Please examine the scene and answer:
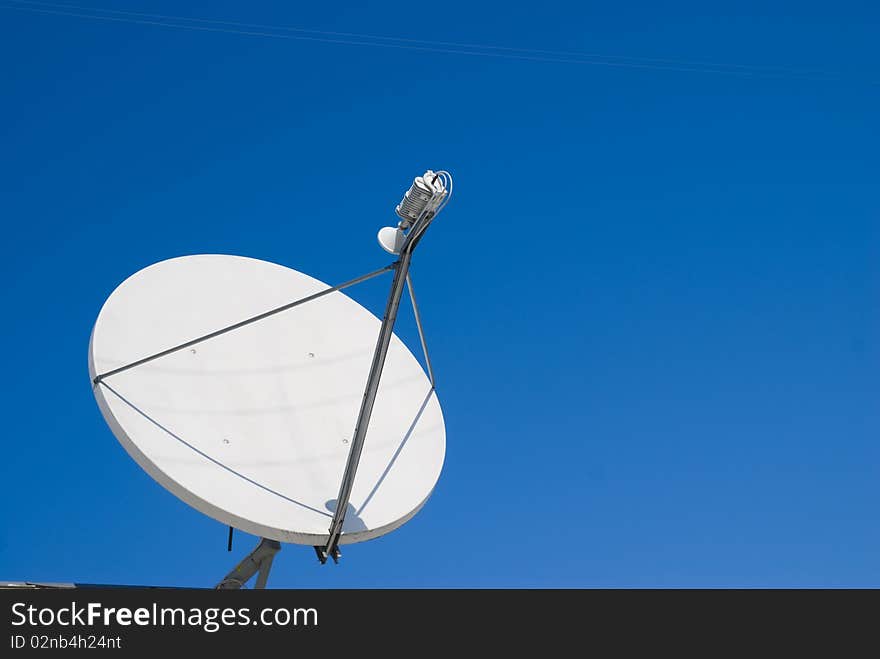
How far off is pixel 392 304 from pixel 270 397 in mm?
3728

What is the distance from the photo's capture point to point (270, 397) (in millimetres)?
17469

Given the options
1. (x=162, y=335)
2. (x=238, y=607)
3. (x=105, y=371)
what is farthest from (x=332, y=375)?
(x=238, y=607)

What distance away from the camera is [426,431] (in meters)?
18.0

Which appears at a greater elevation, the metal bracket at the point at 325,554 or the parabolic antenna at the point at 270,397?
the parabolic antenna at the point at 270,397

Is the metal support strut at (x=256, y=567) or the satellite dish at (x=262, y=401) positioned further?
the metal support strut at (x=256, y=567)

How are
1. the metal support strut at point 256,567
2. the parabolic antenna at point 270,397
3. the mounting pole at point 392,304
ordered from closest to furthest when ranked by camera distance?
the mounting pole at point 392,304
the parabolic antenna at point 270,397
the metal support strut at point 256,567

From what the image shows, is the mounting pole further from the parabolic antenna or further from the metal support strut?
the metal support strut

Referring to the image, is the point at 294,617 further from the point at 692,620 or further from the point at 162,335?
the point at 162,335

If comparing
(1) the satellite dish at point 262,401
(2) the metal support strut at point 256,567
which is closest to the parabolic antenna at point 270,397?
(1) the satellite dish at point 262,401

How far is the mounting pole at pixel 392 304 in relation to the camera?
14.1 metres

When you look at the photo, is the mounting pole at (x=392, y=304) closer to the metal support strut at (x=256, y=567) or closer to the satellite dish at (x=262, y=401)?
the satellite dish at (x=262, y=401)

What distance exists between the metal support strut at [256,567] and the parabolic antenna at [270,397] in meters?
0.73

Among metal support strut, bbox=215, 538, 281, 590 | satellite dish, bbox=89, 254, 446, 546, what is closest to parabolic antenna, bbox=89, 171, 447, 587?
satellite dish, bbox=89, 254, 446, 546

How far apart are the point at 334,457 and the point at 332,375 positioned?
185cm
